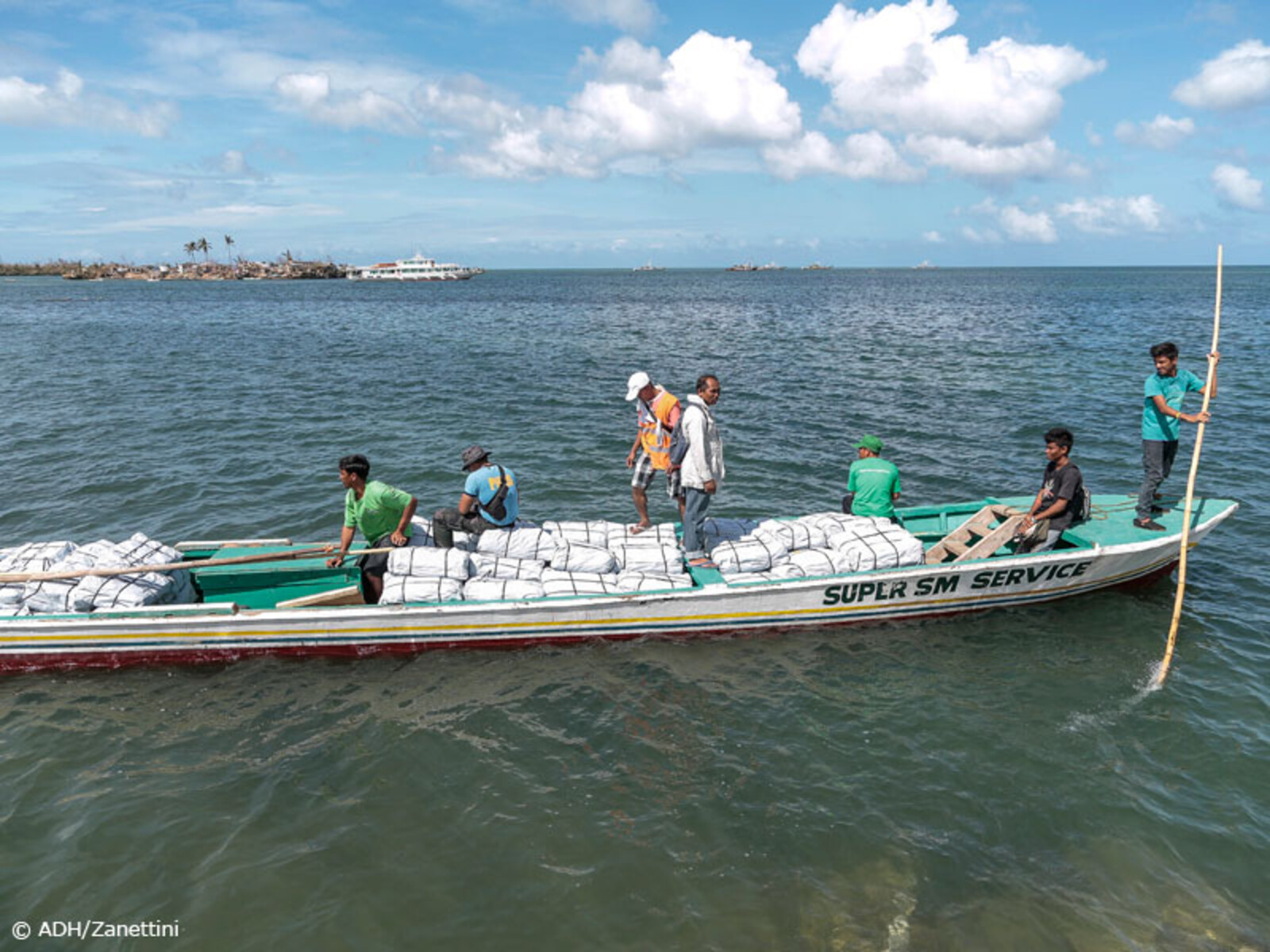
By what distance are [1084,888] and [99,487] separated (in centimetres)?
2084

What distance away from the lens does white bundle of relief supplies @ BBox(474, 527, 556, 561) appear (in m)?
10.3

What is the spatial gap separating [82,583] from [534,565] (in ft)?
19.1

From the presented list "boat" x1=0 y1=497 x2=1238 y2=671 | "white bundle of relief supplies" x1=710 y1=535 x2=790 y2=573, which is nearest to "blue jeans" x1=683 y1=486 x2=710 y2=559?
"white bundle of relief supplies" x1=710 y1=535 x2=790 y2=573

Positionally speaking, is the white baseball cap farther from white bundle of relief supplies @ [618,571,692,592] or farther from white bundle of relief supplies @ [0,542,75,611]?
white bundle of relief supplies @ [0,542,75,611]

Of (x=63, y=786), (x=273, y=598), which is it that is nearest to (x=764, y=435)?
(x=273, y=598)

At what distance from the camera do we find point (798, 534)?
427 inches

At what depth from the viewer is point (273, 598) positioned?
1092 cm

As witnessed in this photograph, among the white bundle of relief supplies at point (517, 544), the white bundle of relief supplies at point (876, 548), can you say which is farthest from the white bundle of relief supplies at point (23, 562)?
the white bundle of relief supplies at point (876, 548)

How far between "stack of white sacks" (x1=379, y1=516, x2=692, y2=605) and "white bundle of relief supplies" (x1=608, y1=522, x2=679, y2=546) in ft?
0.05

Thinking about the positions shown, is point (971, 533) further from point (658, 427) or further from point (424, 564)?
point (424, 564)

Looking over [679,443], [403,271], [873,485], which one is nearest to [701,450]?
[679,443]

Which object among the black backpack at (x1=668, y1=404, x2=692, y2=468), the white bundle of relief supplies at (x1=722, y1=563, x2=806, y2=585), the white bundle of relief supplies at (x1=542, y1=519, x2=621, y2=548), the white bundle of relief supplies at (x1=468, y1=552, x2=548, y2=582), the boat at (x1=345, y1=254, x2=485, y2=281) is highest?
the boat at (x1=345, y1=254, x2=485, y2=281)

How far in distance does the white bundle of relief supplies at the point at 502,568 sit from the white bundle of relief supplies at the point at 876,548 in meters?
4.31

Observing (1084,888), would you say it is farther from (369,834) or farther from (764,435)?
(764,435)
